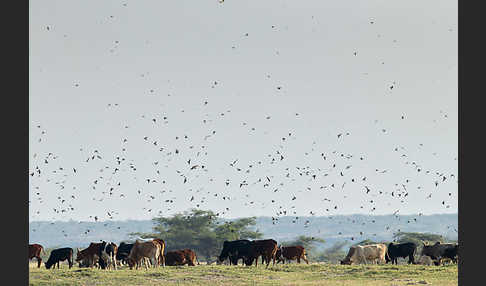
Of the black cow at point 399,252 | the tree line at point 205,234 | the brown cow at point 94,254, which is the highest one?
the brown cow at point 94,254

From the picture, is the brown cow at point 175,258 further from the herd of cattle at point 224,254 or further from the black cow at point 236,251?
the black cow at point 236,251

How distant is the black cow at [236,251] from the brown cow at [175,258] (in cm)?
193

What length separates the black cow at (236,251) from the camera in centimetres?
4700

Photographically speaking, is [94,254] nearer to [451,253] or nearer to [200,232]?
[451,253]

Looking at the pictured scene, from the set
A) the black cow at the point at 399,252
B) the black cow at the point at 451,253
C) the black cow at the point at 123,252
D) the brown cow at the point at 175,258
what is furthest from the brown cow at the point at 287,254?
the black cow at the point at 123,252

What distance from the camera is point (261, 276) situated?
3941 cm

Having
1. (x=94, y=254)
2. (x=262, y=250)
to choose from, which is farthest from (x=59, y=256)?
(x=262, y=250)

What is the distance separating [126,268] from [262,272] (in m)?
7.30

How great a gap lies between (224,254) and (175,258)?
2710 millimetres
